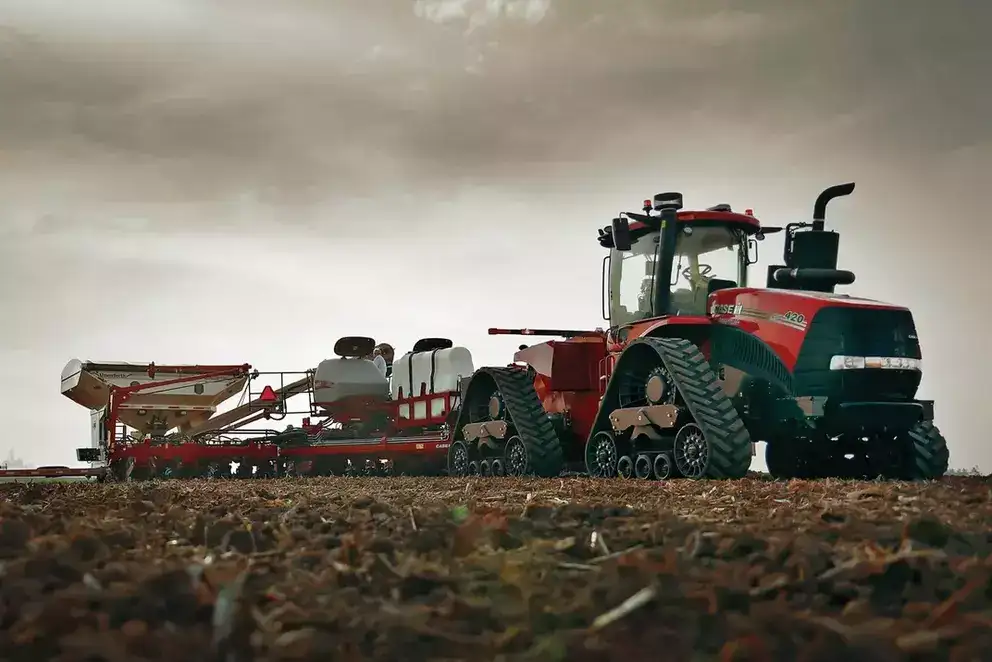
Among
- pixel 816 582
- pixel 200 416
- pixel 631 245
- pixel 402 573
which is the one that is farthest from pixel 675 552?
pixel 200 416

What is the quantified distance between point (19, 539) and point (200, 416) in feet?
51.1

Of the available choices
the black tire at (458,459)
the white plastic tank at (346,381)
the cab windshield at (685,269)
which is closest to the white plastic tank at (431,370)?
the white plastic tank at (346,381)

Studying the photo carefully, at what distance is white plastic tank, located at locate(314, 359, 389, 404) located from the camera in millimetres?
16609

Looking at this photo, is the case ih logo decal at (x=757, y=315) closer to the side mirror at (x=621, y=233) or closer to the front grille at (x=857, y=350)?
the front grille at (x=857, y=350)

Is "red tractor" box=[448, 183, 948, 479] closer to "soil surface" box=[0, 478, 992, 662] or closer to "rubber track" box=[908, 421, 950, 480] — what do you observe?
"rubber track" box=[908, 421, 950, 480]

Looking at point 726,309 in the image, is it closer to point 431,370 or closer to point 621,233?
point 621,233

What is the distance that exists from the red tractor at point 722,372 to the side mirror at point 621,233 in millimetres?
13

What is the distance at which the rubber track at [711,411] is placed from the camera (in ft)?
27.1

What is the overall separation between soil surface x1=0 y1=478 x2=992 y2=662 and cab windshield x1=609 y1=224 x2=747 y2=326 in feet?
20.2

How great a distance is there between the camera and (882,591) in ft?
9.03

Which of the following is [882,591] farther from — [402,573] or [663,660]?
[402,573]

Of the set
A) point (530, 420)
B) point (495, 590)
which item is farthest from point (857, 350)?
point (495, 590)

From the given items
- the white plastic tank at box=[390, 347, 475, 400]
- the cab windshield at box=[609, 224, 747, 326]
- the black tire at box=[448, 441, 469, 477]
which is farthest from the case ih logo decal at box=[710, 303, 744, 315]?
the white plastic tank at box=[390, 347, 475, 400]

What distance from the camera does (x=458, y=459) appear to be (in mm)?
12758
